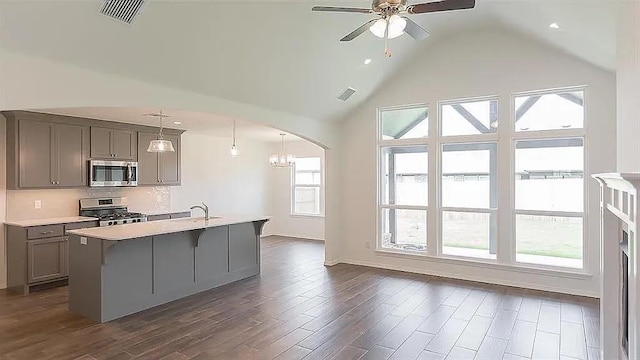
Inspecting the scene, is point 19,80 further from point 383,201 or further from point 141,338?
point 383,201

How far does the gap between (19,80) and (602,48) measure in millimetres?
5633

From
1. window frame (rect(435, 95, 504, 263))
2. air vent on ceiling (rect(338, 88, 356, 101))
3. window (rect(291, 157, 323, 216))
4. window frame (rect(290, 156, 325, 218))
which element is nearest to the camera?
window frame (rect(435, 95, 504, 263))

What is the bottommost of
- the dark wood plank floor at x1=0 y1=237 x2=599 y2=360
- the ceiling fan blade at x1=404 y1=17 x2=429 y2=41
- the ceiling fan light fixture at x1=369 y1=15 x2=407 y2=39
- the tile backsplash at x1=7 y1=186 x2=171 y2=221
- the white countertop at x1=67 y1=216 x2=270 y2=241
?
the dark wood plank floor at x1=0 y1=237 x2=599 y2=360

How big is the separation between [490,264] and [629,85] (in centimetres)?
354

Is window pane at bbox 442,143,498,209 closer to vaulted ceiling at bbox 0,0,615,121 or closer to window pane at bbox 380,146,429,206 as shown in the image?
window pane at bbox 380,146,429,206

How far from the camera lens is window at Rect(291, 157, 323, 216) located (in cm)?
960

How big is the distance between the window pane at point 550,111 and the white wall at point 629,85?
2.08m

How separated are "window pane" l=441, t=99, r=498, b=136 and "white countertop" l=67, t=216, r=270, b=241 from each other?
3501mm

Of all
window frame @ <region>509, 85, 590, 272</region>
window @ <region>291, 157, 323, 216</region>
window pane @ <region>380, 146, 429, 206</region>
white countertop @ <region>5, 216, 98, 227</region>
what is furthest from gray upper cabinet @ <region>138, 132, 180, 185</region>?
window frame @ <region>509, 85, 590, 272</region>

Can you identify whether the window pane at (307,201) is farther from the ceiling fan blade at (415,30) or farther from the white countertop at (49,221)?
the ceiling fan blade at (415,30)

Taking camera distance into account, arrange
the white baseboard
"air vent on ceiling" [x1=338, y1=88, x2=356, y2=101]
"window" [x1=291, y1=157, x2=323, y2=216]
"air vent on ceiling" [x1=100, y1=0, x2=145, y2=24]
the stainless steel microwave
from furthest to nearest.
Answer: "window" [x1=291, y1=157, x2=323, y2=216] → the stainless steel microwave → "air vent on ceiling" [x1=338, y1=88, x2=356, y2=101] → the white baseboard → "air vent on ceiling" [x1=100, y1=0, x2=145, y2=24]

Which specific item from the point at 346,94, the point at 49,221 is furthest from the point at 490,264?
the point at 49,221

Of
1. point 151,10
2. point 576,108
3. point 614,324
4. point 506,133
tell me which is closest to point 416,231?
point 506,133

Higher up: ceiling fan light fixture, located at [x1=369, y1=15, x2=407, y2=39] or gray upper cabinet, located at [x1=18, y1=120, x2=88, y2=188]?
ceiling fan light fixture, located at [x1=369, y1=15, x2=407, y2=39]
